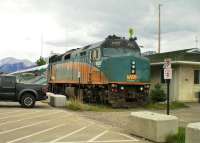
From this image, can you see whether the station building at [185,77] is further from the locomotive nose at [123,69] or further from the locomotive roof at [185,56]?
the locomotive nose at [123,69]

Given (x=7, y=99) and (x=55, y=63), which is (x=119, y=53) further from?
(x=55, y=63)

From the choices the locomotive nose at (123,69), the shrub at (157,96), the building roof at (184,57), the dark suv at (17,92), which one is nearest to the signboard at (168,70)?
the locomotive nose at (123,69)

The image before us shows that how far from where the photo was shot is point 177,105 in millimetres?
27281

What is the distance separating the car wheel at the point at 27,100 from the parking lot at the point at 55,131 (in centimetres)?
550

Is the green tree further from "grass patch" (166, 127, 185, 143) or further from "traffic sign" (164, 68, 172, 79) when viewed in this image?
"grass patch" (166, 127, 185, 143)

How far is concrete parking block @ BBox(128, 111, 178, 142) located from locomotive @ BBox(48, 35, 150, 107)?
11.5 meters

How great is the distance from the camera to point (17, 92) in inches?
1005

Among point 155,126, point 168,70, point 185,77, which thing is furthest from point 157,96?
point 155,126

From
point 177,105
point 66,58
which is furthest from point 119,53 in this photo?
point 66,58

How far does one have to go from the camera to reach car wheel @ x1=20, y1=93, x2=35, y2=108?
25370 mm

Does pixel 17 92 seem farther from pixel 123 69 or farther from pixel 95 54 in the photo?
pixel 123 69

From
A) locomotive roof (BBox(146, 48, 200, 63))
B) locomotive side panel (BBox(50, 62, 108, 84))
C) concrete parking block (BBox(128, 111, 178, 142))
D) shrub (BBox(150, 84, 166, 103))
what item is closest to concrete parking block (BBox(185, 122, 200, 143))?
concrete parking block (BBox(128, 111, 178, 142))

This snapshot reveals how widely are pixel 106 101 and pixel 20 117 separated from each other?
832 centimetres

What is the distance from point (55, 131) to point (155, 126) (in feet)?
12.1
